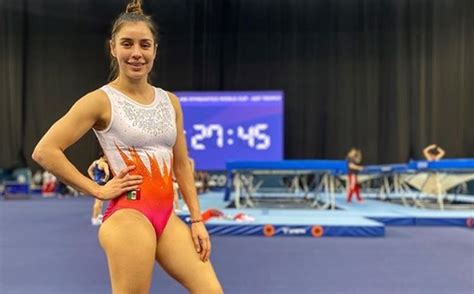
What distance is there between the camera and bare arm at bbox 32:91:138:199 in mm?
1278

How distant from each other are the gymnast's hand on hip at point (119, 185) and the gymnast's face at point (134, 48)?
29cm

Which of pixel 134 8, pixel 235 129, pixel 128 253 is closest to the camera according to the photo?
pixel 128 253

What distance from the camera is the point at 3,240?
15.2 feet

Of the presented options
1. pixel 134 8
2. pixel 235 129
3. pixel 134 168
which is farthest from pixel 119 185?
pixel 235 129

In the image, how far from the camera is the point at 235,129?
11047 millimetres

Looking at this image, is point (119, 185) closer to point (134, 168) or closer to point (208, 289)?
point (134, 168)

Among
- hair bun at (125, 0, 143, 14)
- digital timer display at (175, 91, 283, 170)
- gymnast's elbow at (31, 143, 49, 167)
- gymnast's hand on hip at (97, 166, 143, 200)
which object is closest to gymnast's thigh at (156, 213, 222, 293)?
gymnast's hand on hip at (97, 166, 143, 200)

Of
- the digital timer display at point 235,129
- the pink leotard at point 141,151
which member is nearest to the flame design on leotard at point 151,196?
the pink leotard at point 141,151

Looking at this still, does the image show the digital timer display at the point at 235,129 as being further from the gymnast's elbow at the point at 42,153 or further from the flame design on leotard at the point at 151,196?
the gymnast's elbow at the point at 42,153

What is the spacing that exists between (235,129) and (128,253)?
32.2ft

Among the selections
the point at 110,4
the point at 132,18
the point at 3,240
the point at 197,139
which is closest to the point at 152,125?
the point at 132,18

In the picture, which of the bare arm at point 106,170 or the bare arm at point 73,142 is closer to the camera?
the bare arm at point 73,142

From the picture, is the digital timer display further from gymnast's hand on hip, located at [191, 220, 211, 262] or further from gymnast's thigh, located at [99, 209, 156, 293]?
gymnast's thigh, located at [99, 209, 156, 293]

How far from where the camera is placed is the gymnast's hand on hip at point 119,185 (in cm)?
133
